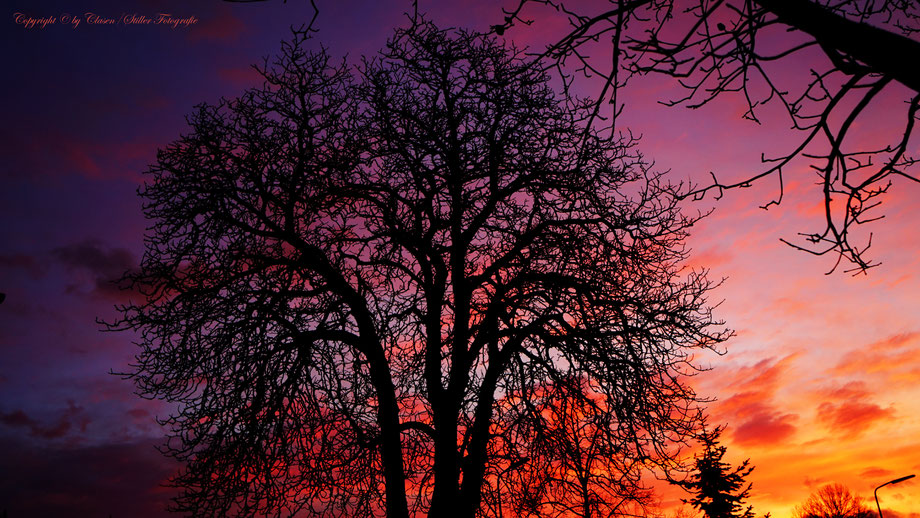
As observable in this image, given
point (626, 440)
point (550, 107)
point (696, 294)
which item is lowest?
point (626, 440)

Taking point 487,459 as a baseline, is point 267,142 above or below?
above

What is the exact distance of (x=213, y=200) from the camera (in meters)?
9.15

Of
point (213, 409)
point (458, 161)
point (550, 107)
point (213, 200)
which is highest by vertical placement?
point (550, 107)

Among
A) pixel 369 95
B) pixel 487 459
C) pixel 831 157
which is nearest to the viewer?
pixel 831 157

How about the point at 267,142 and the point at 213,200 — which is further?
the point at 267,142

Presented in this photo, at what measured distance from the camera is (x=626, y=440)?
8.12 metres

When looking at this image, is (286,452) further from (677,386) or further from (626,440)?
(677,386)

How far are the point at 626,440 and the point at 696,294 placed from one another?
264 cm

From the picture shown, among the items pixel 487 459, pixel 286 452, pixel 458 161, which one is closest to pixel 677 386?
pixel 487 459

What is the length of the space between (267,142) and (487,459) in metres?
5.78

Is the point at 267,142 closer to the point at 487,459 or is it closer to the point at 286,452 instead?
the point at 286,452

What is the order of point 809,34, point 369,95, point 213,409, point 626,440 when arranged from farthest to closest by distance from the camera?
point 369,95 → point 213,409 → point 626,440 → point 809,34

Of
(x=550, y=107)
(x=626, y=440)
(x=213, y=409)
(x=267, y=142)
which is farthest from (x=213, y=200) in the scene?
(x=626, y=440)

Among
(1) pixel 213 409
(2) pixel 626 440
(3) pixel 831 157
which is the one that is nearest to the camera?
(3) pixel 831 157
